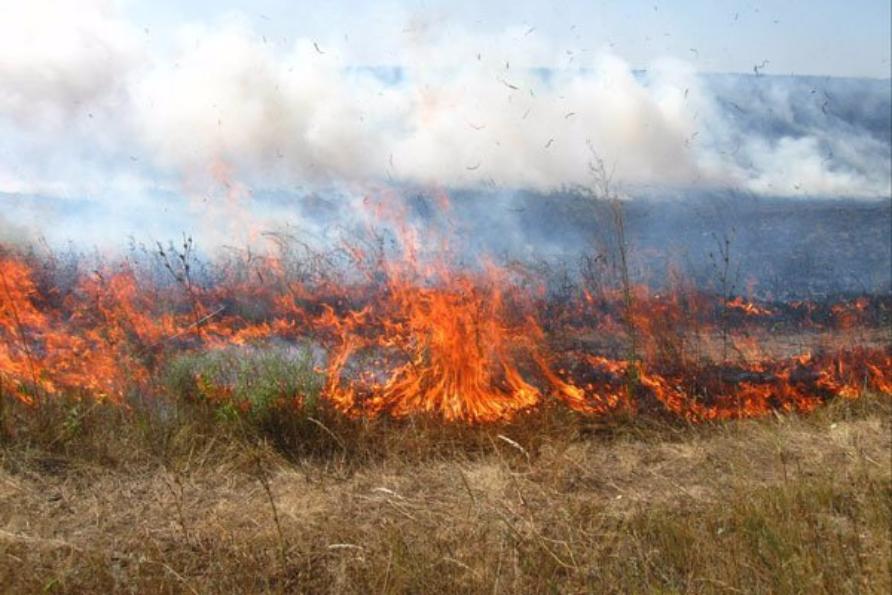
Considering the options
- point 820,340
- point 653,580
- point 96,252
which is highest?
point 96,252

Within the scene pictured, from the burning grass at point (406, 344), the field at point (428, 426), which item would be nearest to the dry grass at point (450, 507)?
the field at point (428, 426)

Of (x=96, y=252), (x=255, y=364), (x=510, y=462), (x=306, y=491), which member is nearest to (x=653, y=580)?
(x=510, y=462)

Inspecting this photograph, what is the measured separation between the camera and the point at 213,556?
15.2 feet

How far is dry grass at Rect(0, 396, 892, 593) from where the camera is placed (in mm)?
4352

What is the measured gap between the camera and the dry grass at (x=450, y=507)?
4352 millimetres

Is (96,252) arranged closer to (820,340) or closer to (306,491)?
(306,491)

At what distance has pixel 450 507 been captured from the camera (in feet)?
17.2

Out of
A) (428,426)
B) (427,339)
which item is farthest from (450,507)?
(427,339)

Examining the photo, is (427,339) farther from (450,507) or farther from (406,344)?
(450,507)

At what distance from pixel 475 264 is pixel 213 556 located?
16.1ft

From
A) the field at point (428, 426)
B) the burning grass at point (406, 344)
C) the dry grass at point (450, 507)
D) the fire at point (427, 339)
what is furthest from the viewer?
the fire at point (427, 339)

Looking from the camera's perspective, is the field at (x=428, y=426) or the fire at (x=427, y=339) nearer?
the field at (x=428, y=426)

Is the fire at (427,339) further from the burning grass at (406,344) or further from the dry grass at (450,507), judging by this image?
the dry grass at (450,507)

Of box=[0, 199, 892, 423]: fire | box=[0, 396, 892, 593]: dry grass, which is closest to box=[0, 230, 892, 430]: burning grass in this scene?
box=[0, 199, 892, 423]: fire
